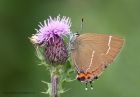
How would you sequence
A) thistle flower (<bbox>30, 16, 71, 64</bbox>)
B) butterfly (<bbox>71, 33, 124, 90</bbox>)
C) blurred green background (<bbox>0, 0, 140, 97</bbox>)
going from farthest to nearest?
1. blurred green background (<bbox>0, 0, 140, 97</bbox>)
2. thistle flower (<bbox>30, 16, 71, 64</bbox>)
3. butterfly (<bbox>71, 33, 124, 90</bbox>)

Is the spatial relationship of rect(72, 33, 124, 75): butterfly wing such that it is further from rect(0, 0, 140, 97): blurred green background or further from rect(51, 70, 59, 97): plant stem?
rect(0, 0, 140, 97): blurred green background

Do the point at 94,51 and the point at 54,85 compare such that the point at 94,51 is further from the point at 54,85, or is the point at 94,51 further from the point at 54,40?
the point at 54,85

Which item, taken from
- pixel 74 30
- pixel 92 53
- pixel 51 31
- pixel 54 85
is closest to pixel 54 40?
pixel 51 31

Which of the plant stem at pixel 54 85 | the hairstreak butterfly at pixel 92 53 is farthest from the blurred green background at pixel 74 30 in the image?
the plant stem at pixel 54 85

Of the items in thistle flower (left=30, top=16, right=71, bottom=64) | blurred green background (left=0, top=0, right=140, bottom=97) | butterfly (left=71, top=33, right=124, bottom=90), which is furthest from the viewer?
blurred green background (left=0, top=0, right=140, bottom=97)

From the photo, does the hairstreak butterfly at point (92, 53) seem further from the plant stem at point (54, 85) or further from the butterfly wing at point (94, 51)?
the plant stem at point (54, 85)

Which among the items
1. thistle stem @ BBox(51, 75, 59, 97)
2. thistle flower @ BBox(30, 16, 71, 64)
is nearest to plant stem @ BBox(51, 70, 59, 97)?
thistle stem @ BBox(51, 75, 59, 97)

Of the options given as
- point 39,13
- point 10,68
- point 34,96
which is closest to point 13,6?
point 39,13
